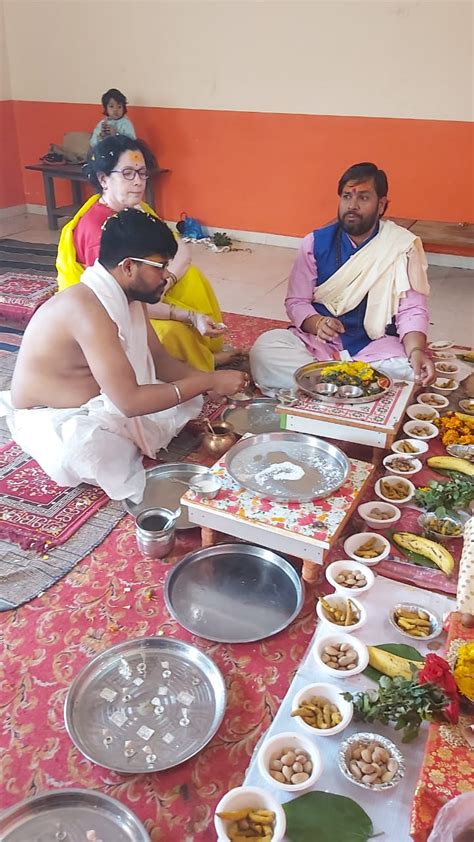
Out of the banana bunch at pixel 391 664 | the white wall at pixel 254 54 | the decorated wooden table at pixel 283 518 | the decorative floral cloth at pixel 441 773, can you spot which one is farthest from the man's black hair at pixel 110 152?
the white wall at pixel 254 54

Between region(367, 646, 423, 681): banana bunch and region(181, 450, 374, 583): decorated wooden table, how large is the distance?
1.16ft

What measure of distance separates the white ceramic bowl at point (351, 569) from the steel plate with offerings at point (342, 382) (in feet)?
2.74

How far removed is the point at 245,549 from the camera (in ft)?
7.37

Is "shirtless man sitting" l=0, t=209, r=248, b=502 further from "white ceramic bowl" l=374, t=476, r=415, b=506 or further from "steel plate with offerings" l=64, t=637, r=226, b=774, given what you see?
"steel plate with offerings" l=64, t=637, r=226, b=774

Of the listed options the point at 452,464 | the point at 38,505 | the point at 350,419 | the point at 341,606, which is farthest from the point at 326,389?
the point at 38,505

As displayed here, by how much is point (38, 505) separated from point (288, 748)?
1.47 m

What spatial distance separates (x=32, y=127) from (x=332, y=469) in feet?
23.1

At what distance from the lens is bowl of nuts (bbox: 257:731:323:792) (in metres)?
1.39

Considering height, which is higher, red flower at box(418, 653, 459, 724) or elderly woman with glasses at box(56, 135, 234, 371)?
elderly woman with glasses at box(56, 135, 234, 371)

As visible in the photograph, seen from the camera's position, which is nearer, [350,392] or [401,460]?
[401,460]

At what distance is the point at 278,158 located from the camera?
643 centimetres

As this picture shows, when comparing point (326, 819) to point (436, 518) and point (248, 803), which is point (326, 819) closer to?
point (248, 803)

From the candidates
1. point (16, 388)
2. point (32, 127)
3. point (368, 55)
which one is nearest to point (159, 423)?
point (16, 388)

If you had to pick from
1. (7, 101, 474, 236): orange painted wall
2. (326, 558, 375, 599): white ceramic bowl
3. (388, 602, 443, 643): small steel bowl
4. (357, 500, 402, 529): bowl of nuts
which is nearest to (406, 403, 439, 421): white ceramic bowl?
(357, 500, 402, 529): bowl of nuts
